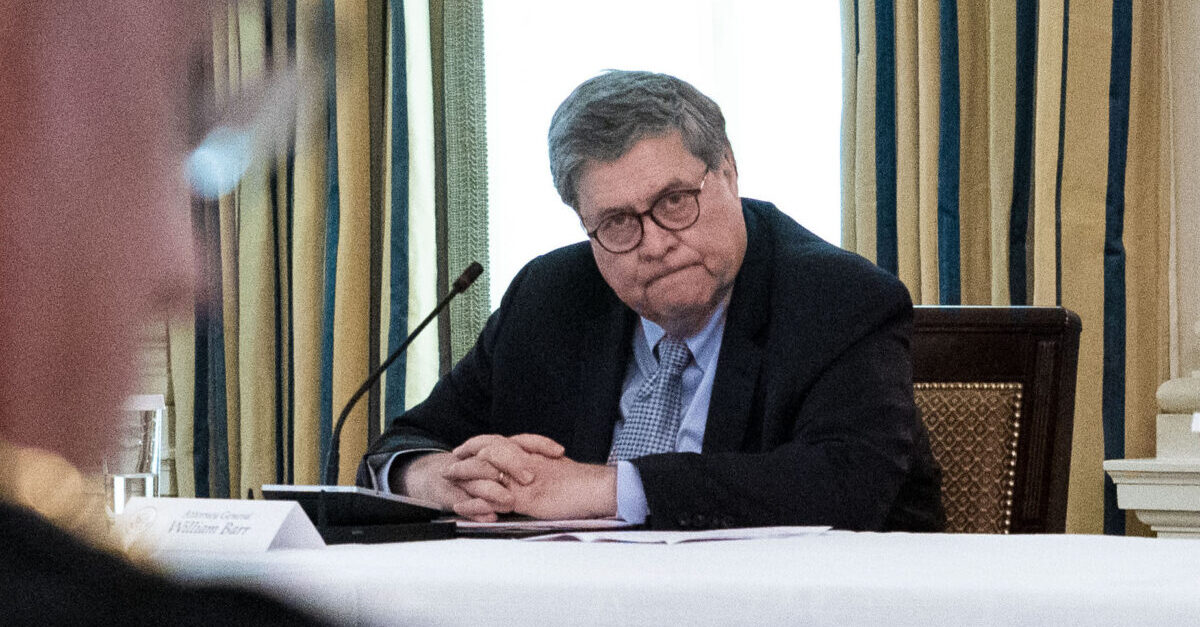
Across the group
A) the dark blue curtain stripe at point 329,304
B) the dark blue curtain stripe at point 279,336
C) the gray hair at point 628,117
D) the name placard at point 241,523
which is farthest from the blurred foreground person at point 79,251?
the dark blue curtain stripe at point 279,336

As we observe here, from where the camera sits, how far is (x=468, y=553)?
99 centimetres

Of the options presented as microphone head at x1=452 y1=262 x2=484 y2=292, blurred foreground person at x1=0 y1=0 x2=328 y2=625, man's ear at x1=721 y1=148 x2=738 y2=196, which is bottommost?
microphone head at x1=452 y1=262 x2=484 y2=292

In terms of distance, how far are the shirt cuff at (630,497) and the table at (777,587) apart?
1.74ft

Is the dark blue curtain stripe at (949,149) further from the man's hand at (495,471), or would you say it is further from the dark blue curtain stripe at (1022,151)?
the man's hand at (495,471)

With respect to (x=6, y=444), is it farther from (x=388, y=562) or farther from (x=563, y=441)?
(x=563, y=441)

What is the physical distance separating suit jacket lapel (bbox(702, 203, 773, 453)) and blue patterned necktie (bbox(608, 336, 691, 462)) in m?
0.09

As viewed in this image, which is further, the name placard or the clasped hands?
the clasped hands

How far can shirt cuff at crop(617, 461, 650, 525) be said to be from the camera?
4.86 feet

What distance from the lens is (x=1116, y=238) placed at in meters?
2.57

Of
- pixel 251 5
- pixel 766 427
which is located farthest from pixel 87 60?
pixel 766 427

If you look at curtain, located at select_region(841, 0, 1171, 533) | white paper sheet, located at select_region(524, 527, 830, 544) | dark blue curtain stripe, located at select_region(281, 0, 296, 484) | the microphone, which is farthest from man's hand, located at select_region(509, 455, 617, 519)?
dark blue curtain stripe, located at select_region(281, 0, 296, 484)

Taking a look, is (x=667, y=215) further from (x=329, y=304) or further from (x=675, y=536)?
(x=329, y=304)

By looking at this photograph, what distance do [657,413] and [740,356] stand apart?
0.15 metres

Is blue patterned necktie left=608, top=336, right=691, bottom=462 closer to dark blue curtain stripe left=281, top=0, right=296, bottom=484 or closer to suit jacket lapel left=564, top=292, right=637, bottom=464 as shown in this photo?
suit jacket lapel left=564, top=292, right=637, bottom=464
